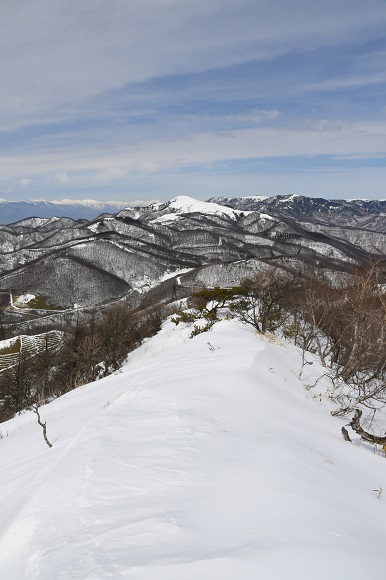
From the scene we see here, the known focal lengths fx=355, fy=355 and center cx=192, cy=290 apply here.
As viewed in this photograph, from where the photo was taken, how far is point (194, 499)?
3270mm

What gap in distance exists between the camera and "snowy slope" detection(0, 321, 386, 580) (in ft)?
7.66

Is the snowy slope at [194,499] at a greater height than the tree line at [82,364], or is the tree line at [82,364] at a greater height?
the snowy slope at [194,499]

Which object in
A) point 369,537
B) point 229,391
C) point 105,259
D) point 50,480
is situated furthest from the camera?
point 105,259

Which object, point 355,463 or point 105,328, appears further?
point 105,328

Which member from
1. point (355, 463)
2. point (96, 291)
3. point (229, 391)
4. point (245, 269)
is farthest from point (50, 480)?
point (96, 291)

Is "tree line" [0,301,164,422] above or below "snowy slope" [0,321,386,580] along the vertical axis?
below

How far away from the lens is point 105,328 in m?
34.2

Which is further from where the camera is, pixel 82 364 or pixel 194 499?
pixel 82 364

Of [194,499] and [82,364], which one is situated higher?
[194,499]

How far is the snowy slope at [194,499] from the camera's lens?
7.66 feet

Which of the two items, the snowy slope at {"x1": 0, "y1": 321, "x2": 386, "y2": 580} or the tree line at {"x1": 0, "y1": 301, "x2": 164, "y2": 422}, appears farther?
the tree line at {"x1": 0, "y1": 301, "x2": 164, "y2": 422}

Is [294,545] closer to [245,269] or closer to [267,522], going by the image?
[267,522]

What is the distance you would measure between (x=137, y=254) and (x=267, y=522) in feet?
629

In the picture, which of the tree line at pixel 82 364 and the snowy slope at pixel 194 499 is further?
the tree line at pixel 82 364
